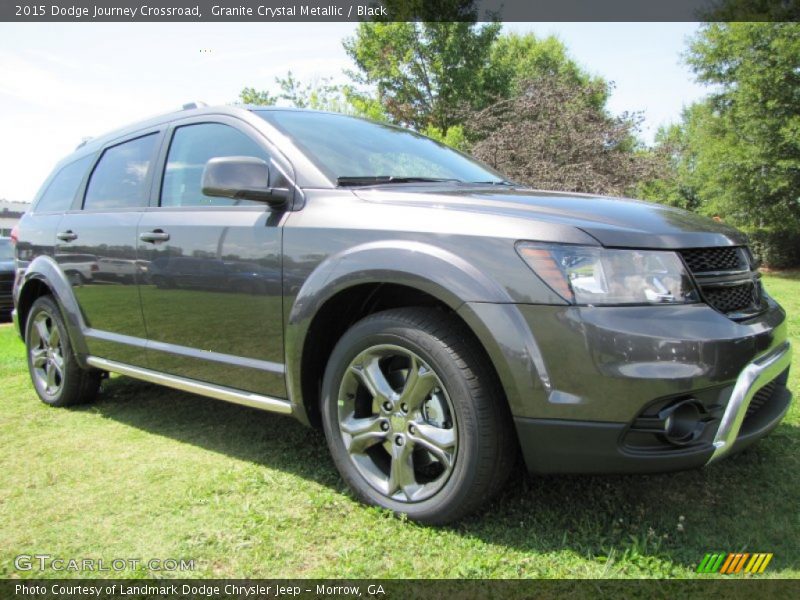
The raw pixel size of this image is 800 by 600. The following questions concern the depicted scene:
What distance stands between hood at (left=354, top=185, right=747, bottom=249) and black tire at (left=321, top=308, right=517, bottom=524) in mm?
468

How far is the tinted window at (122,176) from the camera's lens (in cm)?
373

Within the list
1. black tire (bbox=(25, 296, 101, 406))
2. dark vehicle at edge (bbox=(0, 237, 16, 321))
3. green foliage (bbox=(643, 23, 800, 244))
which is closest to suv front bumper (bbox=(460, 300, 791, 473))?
black tire (bbox=(25, 296, 101, 406))

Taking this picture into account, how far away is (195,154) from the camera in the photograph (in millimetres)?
3426

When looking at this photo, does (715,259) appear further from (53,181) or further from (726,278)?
(53,181)

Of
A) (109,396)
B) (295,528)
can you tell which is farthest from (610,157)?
(295,528)

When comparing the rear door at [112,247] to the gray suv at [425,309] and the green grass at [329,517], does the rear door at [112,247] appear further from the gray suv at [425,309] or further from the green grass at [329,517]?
the green grass at [329,517]

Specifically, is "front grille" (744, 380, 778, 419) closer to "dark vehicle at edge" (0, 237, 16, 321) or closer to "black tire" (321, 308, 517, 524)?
"black tire" (321, 308, 517, 524)

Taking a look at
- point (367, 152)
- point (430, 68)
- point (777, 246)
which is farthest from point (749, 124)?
point (367, 152)

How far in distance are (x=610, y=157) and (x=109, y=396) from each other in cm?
1385

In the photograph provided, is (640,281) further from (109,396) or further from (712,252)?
(109,396)

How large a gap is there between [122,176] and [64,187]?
0.95 m

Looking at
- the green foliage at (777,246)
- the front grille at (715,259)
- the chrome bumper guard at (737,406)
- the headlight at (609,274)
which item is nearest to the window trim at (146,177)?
the headlight at (609,274)

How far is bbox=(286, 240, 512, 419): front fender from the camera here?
219 cm

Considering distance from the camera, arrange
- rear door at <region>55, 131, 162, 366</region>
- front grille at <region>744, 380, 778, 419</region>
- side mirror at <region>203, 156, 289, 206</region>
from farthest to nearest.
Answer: rear door at <region>55, 131, 162, 366</region>
side mirror at <region>203, 156, 289, 206</region>
front grille at <region>744, 380, 778, 419</region>
